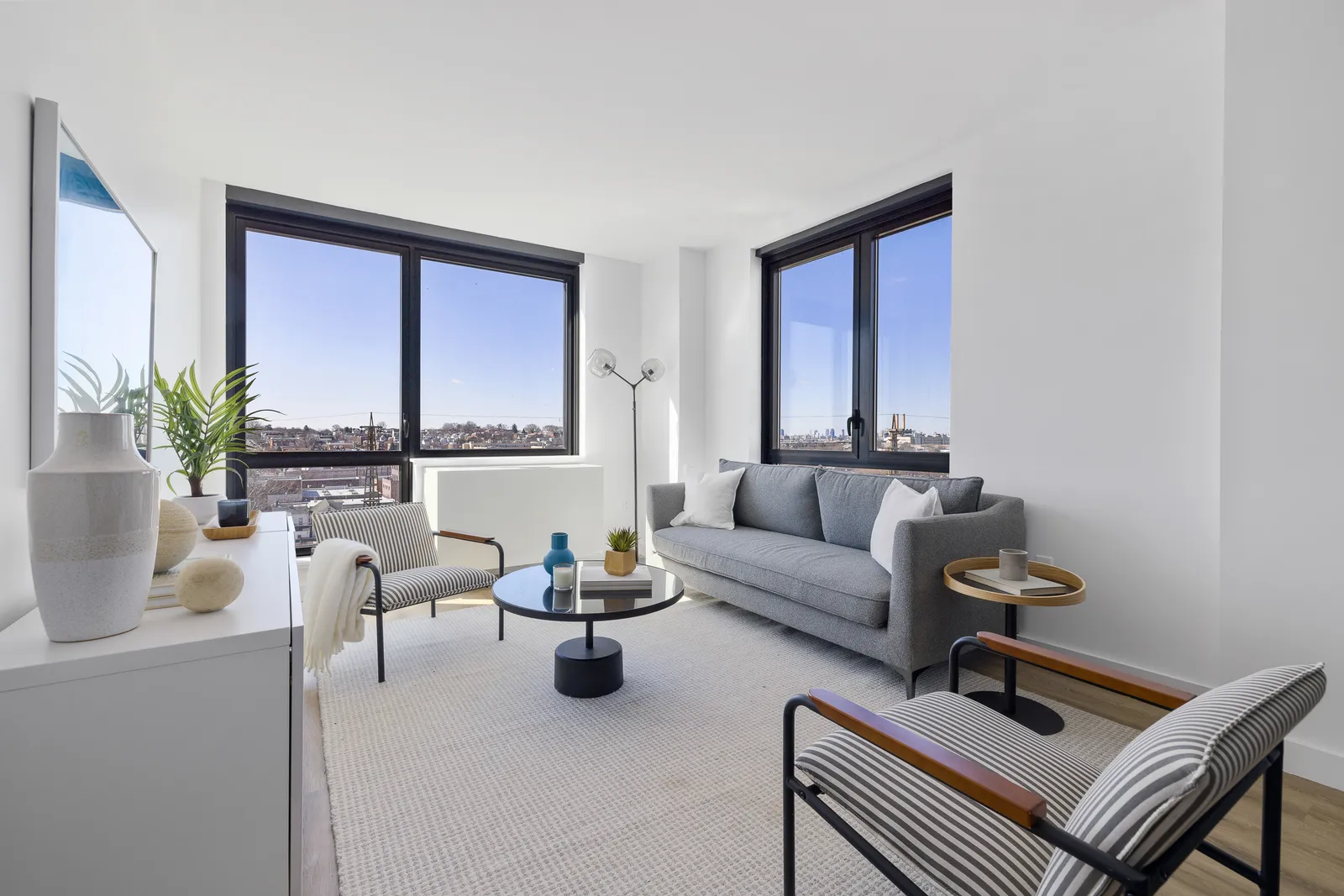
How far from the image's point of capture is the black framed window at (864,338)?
3662 millimetres

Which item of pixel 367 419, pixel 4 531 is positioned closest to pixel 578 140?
pixel 367 419

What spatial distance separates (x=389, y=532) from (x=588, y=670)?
4.77 feet

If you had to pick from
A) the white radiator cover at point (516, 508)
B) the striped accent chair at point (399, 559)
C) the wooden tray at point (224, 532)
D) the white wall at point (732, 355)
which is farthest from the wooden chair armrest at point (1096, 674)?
the white radiator cover at point (516, 508)

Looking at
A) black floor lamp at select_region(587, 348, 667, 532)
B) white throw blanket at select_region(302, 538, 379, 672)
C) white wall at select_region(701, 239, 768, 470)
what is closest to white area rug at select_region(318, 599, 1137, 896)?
white throw blanket at select_region(302, 538, 379, 672)

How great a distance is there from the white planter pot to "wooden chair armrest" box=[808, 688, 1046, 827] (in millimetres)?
2502

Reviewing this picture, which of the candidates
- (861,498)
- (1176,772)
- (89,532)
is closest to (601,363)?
(861,498)

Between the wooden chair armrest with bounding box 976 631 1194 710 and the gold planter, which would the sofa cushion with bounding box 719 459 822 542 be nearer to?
the gold planter

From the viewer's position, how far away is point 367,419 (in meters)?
4.57

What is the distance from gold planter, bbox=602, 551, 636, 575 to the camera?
9.39ft

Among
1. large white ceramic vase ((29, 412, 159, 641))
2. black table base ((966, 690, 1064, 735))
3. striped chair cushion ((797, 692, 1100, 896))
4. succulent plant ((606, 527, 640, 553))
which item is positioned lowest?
black table base ((966, 690, 1064, 735))

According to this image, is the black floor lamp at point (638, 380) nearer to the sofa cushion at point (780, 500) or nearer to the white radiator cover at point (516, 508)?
the white radiator cover at point (516, 508)

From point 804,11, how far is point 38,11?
227 cm

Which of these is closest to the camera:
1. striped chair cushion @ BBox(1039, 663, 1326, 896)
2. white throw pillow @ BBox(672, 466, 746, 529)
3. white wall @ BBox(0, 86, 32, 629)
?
striped chair cushion @ BBox(1039, 663, 1326, 896)

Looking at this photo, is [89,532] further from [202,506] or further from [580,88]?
[580,88]
